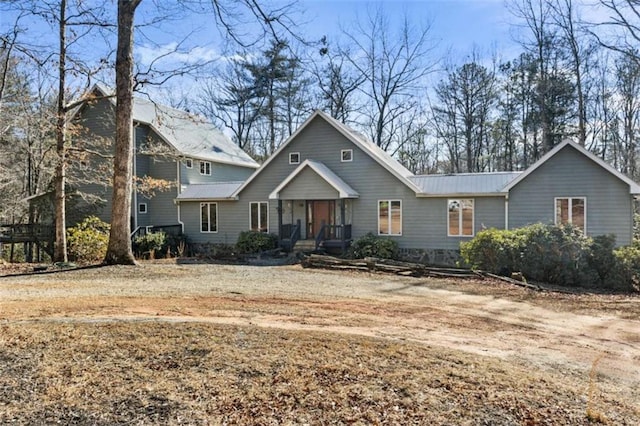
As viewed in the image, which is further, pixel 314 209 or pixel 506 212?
pixel 314 209

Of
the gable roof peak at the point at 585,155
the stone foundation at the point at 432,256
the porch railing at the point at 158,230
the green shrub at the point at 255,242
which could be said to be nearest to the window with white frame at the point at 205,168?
the porch railing at the point at 158,230

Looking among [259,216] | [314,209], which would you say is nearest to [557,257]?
[314,209]

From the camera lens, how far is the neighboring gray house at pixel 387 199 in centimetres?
1591

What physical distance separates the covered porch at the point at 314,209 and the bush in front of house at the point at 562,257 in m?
7.04

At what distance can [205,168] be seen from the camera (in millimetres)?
25375

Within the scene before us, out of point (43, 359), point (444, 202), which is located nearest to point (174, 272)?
point (43, 359)

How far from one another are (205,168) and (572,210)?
1812 centimetres

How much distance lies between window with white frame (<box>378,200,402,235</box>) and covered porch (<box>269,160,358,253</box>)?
126 cm

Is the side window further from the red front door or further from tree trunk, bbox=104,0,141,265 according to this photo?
tree trunk, bbox=104,0,141,265

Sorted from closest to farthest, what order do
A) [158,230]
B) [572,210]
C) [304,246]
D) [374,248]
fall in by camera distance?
[572,210], [374,248], [304,246], [158,230]

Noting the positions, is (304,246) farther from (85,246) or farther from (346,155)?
(85,246)

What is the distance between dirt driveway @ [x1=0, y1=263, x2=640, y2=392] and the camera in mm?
5895

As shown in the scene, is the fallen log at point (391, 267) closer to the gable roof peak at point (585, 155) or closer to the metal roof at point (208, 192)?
the gable roof peak at point (585, 155)

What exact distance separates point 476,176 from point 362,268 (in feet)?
23.6
